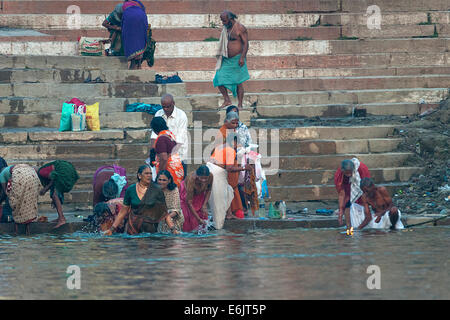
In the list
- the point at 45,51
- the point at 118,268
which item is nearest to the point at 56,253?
the point at 118,268

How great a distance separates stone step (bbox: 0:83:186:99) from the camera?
14680mm

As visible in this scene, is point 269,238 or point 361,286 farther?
point 269,238

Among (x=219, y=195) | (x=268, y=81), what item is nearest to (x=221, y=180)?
(x=219, y=195)

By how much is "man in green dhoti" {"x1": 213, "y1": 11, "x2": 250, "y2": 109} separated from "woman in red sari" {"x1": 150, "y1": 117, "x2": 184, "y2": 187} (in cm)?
266

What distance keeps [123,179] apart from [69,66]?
4.31 m

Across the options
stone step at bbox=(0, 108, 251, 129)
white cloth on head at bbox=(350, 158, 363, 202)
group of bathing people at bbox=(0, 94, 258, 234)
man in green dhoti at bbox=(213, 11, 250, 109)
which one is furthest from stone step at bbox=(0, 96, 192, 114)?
white cloth on head at bbox=(350, 158, 363, 202)

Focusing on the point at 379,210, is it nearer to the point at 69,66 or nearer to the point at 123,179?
the point at 123,179

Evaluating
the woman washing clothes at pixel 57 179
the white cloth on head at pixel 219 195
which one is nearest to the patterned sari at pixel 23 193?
the woman washing clothes at pixel 57 179

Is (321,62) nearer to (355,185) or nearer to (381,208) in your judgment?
(355,185)

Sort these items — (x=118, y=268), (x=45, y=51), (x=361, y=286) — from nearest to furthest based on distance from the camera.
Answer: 1. (x=361, y=286)
2. (x=118, y=268)
3. (x=45, y=51)

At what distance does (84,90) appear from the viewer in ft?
48.7

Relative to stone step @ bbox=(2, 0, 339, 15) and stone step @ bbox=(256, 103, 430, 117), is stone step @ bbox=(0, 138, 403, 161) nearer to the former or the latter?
stone step @ bbox=(256, 103, 430, 117)

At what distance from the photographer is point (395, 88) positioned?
16.9 metres
